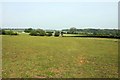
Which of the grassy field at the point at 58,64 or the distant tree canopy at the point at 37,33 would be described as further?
the distant tree canopy at the point at 37,33

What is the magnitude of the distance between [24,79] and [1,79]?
109 centimetres

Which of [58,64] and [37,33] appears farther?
[37,33]

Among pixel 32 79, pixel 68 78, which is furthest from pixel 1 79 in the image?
pixel 68 78

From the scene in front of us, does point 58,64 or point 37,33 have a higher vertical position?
point 37,33

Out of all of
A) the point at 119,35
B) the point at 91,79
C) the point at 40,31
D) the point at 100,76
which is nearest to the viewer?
the point at 91,79

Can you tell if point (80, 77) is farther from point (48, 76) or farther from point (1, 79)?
point (1, 79)

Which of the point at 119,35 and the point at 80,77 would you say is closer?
the point at 80,77

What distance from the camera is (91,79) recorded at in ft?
36.7

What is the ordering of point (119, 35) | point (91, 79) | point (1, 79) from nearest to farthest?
point (1, 79) → point (91, 79) → point (119, 35)

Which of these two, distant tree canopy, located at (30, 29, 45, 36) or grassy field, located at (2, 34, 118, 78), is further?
distant tree canopy, located at (30, 29, 45, 36)

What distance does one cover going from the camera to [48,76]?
11.5 m

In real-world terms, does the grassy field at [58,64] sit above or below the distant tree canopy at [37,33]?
below

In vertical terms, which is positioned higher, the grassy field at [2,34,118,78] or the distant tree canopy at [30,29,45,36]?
the distant tree canopy at [30,29,45,36]

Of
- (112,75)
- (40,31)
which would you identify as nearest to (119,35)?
(40,31)
